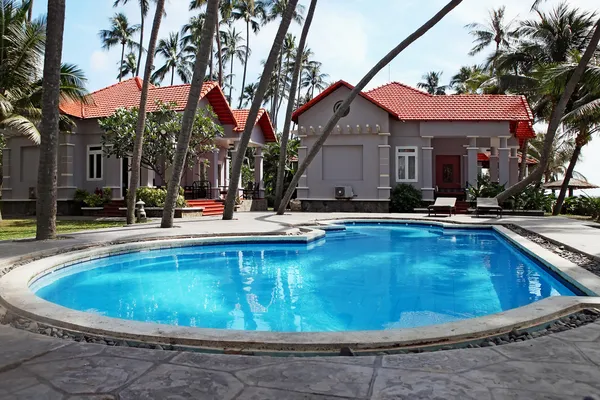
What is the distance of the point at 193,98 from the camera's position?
13.4 metres

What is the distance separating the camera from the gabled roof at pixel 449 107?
74.4 ft

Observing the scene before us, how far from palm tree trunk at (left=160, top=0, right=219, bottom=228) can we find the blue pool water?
3.54 meters

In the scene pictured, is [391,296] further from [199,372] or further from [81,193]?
[81,193]

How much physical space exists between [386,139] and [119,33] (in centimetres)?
3087

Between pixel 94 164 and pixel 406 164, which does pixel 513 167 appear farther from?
pixel 94 164

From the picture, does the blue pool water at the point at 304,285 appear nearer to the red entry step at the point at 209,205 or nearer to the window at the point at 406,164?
the red entry step at the point at 209,205

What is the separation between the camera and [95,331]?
3.85m

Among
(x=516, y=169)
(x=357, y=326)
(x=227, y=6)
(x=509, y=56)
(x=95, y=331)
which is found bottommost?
(x=357, y=326)

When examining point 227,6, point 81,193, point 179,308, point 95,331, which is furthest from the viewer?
point 227,6

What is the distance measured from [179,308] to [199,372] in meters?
3.54

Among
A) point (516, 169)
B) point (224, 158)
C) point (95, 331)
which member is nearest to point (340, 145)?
point (224, 158)

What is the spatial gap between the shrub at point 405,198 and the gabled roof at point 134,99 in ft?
30.0

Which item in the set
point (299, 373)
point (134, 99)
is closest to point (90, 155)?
point (134, 99)

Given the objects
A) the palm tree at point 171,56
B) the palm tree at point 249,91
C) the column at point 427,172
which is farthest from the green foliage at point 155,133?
the palm tree at point 249,91
